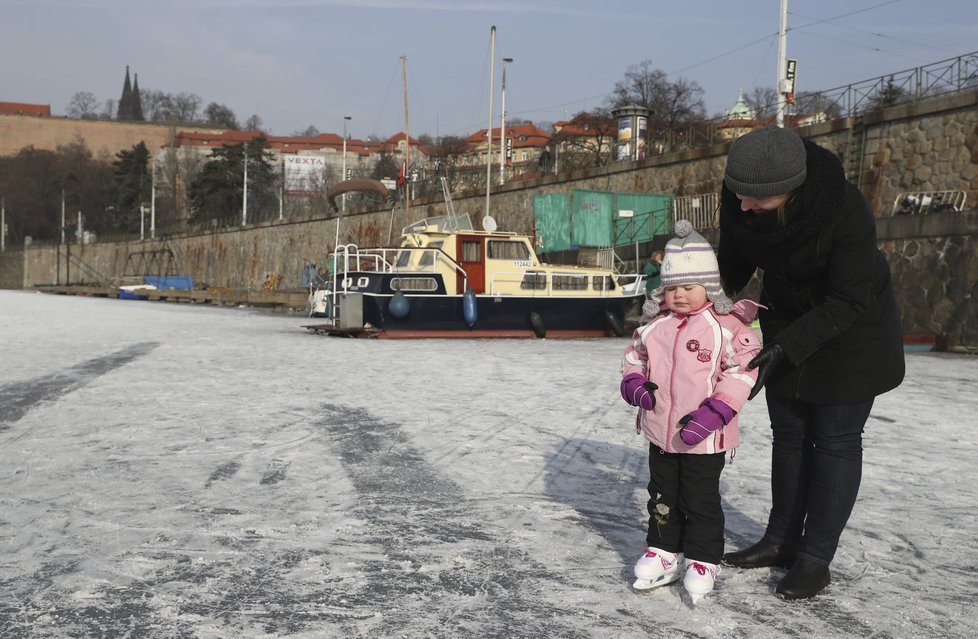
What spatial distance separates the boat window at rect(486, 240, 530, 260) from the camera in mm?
16328

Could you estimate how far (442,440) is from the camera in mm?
5723

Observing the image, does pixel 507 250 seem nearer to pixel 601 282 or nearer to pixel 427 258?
pixel 427 258

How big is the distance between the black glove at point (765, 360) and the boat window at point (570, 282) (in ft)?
45.9

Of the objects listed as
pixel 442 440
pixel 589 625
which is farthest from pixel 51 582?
pixel 442 440

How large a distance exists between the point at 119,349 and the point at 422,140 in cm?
10670

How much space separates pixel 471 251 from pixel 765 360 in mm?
13470

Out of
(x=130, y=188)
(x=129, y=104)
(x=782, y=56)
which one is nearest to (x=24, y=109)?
(x=129, y=104)

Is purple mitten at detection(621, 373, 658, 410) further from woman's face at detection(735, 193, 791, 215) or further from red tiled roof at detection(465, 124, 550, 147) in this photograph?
red tiled roof at detection(465, 124, 550, 147)

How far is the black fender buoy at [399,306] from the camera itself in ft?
50.9

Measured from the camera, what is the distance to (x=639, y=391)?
2861 mm

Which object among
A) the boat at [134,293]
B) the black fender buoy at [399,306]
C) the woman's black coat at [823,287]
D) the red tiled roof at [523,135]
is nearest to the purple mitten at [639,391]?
the woman's black coat at [823,287]

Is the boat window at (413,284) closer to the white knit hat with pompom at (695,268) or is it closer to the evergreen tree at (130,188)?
the white knit hat with pompom at (695,268)

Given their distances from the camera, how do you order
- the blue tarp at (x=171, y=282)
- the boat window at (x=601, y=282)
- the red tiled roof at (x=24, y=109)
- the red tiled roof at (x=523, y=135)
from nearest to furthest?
1. the boat window at (x=601, y=282)
2. the blue tarp at (x=171, y=282)
3. the red tiled roof at (x=523, y=135)
4. the red tiled roof at (x=24, y=109)

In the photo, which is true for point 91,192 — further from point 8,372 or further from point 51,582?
point 51,582
